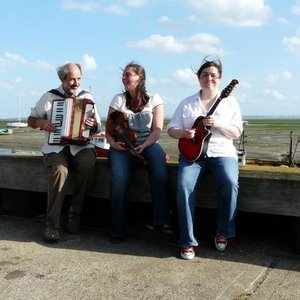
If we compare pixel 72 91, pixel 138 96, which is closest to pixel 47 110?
pixel 72 91

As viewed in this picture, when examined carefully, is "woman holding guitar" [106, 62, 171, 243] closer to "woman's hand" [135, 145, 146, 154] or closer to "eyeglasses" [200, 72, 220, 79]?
"woman's hand" [135, 145, 146, 154]

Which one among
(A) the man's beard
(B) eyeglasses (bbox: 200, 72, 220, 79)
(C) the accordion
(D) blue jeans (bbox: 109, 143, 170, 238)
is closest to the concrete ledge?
(D) blue jeans (bbox: 109, 143, 170, 238)

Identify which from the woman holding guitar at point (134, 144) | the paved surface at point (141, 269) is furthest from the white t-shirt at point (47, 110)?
the paved surface at point (141, 269)

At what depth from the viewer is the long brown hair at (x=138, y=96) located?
478 cm

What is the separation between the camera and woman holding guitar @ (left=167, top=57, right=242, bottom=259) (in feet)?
13.5

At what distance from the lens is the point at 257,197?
421 cm

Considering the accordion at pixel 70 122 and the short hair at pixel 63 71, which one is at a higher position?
the short hair at pixel 63 71

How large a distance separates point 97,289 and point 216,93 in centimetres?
214

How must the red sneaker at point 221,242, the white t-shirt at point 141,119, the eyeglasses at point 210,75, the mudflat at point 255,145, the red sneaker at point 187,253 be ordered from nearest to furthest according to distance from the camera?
the red sneaker at point 187,253 < the red sneaker at point 221,242 < the eyeglasses at point 210,75 < the white t-shirt at point 141,119 < the mudflat at point 255,145

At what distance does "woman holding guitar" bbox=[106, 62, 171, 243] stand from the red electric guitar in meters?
0.31

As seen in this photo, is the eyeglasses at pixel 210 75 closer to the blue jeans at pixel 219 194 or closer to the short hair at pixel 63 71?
the blue jeans at pixel 219 194

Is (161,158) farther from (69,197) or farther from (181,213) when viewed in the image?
(69,197)

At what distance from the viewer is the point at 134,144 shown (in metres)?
4.66

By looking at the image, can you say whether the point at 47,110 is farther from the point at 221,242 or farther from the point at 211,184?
the point at 221,242
